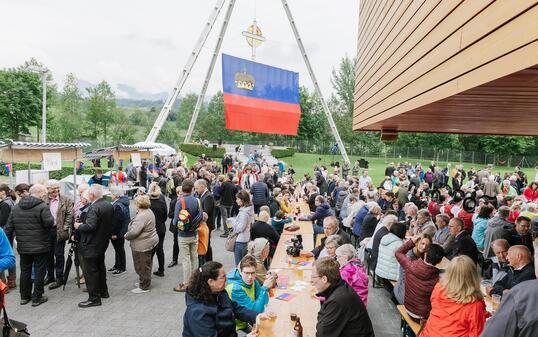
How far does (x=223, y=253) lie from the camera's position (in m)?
8.16

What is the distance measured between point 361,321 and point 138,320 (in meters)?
3.38

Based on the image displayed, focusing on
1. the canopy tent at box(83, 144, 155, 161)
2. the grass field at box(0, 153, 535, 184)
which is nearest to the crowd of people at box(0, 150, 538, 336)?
the canopy tent at box(83, 144, 155, 161)

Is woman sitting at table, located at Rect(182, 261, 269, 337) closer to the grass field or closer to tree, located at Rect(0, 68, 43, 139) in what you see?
the grass field

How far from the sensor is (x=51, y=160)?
25.8 feet

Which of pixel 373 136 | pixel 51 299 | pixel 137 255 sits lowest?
pixel 51 299

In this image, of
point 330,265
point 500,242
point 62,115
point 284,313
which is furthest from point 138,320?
point 62,115

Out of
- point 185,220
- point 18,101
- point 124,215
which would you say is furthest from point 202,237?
point 18,101

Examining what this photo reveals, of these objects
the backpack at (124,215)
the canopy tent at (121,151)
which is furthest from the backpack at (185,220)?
the canopy tent at (121,151)

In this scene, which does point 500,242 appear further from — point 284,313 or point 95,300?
point 95,300

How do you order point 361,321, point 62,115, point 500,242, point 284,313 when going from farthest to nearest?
point 62,115, point 500,242, point 284,313, point 361,321

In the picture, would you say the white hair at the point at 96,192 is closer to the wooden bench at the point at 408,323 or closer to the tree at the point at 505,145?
the wooden bench at the point at 408,323

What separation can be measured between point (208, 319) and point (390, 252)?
3.58m

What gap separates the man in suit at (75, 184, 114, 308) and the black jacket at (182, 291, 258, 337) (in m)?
3.16

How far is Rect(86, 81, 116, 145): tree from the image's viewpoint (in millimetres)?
42344
